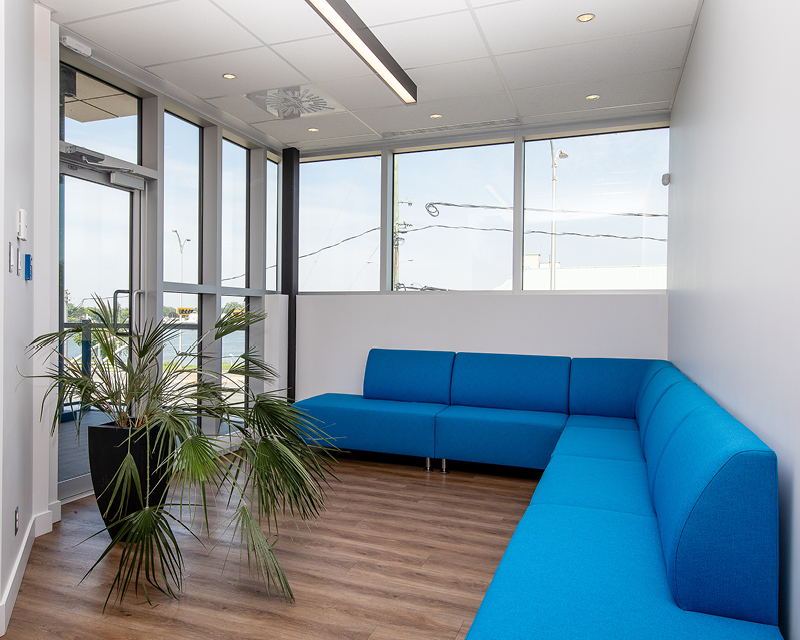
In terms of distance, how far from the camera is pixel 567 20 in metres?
3.03

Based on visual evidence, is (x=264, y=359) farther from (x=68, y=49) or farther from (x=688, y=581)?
(x=688, y=581)

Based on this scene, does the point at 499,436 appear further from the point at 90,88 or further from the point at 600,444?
the point at 90,88

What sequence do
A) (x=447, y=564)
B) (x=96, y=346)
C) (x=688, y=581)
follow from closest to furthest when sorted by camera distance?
(x=688, y=581) < (x=447, y=564) < (x=96, y=346)

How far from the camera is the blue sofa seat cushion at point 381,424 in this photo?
4.32 metres

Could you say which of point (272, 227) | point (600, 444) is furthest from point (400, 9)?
point (272, 227)

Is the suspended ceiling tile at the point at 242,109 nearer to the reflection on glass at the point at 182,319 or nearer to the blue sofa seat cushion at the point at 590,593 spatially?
the reflection on glass at the point at 182,319

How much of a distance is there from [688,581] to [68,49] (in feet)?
13.1

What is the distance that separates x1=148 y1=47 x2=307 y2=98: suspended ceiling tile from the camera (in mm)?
3557

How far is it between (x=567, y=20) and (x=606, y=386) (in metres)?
2.56

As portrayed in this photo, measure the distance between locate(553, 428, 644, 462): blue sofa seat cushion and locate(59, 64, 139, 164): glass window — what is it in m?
3.49

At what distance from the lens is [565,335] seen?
4641 mm

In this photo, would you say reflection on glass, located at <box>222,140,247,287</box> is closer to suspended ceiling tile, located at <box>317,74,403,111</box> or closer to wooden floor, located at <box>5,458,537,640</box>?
suspended ceiling tile, located at <box>317,74,403,111</box>

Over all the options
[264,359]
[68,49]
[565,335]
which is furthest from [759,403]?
[264,359]

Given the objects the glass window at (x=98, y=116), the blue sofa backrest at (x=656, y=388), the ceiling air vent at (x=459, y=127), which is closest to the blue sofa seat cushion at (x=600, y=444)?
the blue sofa backrest at (x=656, y=388)
